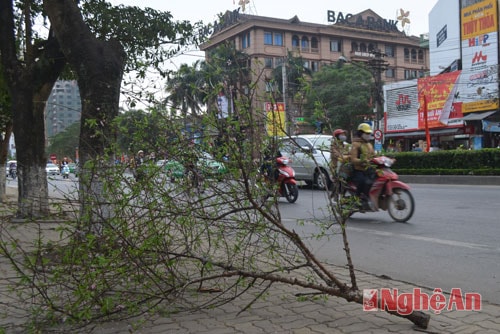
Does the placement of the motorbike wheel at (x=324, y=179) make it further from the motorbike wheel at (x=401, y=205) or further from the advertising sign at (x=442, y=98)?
the advertising sign at (x=442, y=98)

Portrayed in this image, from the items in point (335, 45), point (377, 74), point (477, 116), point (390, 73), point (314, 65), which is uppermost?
point (335, 45)

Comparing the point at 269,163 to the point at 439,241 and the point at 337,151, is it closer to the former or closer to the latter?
the point at 337,151

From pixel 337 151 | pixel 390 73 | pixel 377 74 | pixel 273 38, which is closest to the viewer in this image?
pixel 337 151

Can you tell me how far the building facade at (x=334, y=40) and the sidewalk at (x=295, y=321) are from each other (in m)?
46.0

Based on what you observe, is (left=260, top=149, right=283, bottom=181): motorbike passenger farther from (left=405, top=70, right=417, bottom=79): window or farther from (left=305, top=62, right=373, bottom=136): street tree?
(left=405, top=70, right=417, bottom=79): window

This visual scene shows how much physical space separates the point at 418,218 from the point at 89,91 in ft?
18.0

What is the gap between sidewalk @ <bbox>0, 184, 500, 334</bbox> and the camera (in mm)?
3311

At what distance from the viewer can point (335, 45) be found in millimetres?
62406

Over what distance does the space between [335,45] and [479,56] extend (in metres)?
34.0

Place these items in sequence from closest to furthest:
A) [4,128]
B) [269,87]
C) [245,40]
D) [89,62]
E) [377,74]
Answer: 1. [269,87]
2. [89,62]
3. [4,128]
4. [377,74]
5. [245,40]

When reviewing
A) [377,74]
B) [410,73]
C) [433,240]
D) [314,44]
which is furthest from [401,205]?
[410,73]

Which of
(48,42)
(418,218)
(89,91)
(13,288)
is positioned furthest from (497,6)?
(13,288)

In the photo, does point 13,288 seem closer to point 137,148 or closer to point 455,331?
point 137,148

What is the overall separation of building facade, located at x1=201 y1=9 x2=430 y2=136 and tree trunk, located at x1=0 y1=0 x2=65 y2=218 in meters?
39.9
